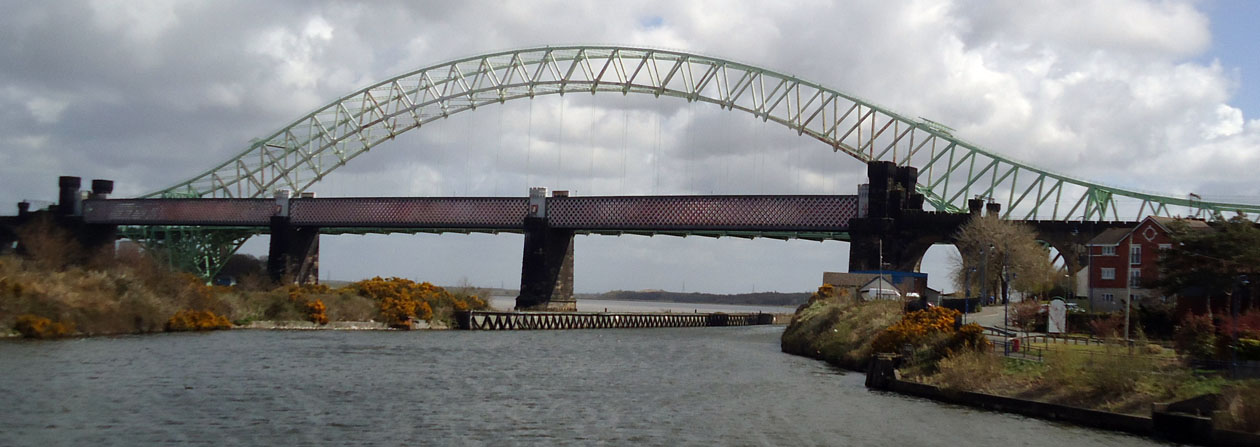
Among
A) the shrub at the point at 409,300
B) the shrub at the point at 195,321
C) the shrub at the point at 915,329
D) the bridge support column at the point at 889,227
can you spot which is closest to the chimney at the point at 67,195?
the shrub at the point at 409,300

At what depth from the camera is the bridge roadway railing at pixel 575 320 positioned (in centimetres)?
10406

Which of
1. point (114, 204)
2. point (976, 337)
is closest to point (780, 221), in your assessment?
point (976, 337)

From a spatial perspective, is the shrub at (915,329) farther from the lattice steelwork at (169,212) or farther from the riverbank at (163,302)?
the lattice steelwork at (169,212)

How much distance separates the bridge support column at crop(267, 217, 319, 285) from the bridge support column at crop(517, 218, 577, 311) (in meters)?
31.5

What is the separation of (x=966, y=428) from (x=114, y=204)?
142 meters

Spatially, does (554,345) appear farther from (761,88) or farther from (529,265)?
(761,88)

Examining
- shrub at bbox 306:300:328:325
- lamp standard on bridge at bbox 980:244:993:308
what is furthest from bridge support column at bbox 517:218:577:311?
lamp standard on bridge at bbox 980:244:993:308

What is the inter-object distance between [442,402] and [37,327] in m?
36.7

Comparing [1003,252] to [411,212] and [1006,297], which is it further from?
[411,212]

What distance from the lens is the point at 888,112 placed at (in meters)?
129

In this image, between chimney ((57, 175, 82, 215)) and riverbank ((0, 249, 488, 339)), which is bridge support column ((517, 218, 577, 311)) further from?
chimney ((57, 175, 82, 215))

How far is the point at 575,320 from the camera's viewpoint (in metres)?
118

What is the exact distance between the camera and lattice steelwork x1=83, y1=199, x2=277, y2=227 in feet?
480

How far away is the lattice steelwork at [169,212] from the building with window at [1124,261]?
346 feet
